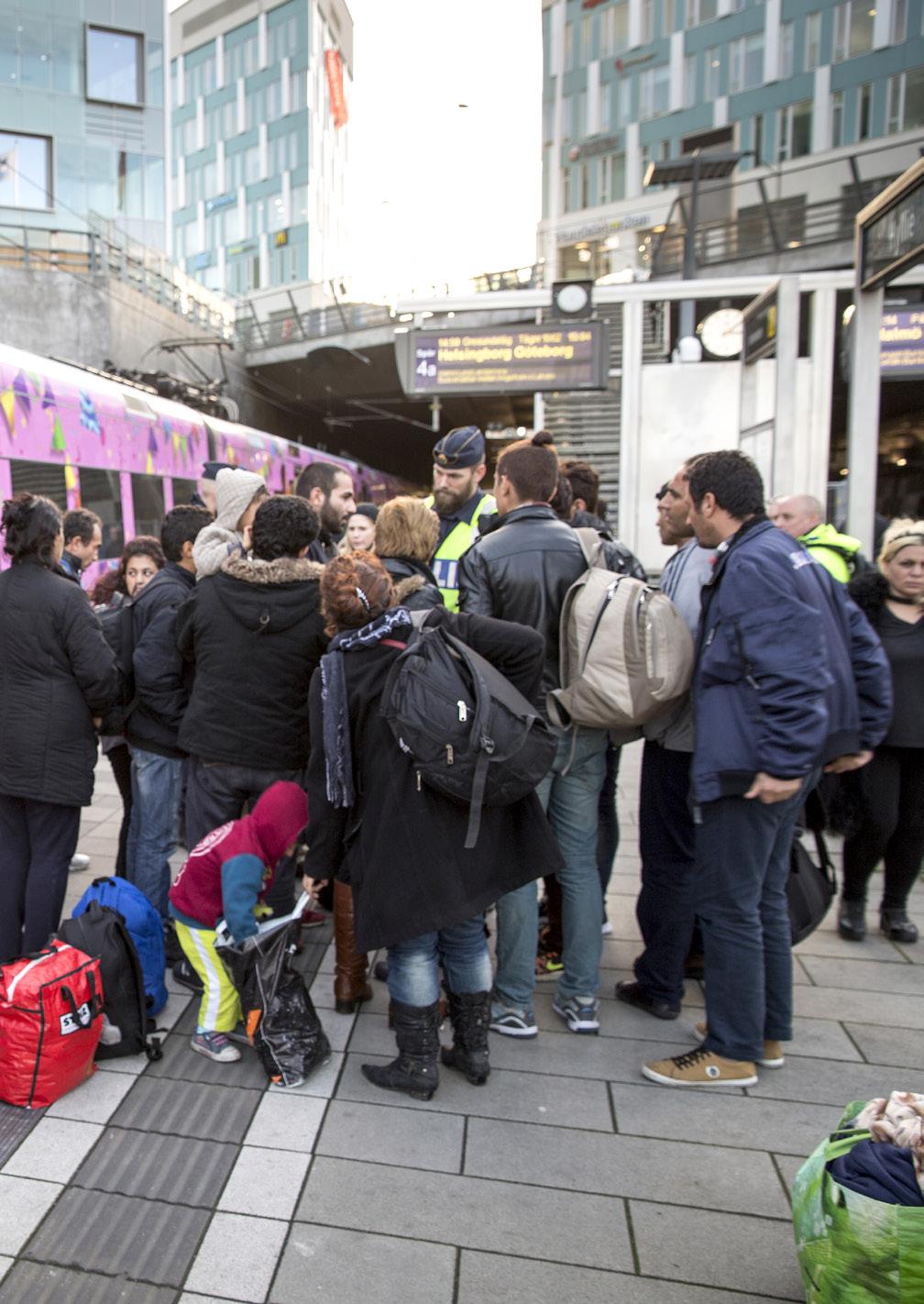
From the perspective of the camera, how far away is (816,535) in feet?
15.3

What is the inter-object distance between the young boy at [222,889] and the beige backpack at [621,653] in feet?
3.27

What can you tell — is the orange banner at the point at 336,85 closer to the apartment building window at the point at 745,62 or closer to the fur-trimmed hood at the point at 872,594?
the apartment building window at the point at 745,62

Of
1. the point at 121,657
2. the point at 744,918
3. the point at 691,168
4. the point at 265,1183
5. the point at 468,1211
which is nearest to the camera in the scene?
the point at 468,1211

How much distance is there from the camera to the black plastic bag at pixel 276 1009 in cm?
292

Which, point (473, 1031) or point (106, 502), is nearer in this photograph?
point (473, 1031)

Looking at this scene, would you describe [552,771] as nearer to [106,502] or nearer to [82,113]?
[106,502]

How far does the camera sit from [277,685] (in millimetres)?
3342

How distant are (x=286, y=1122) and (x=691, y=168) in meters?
19.5

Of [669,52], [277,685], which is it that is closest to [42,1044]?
[277,685]

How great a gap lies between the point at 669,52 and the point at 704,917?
51.2 meters

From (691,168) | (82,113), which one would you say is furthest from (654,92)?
(691,168)

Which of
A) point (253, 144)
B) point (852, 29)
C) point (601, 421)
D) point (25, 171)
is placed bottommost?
point (601, 421)

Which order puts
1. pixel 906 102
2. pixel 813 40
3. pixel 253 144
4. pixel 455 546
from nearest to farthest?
pixel 455 546
pixel 906 102
pixel 813 40
pixel 253 144

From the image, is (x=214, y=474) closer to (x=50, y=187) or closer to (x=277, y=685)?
(x=277, y=685)
